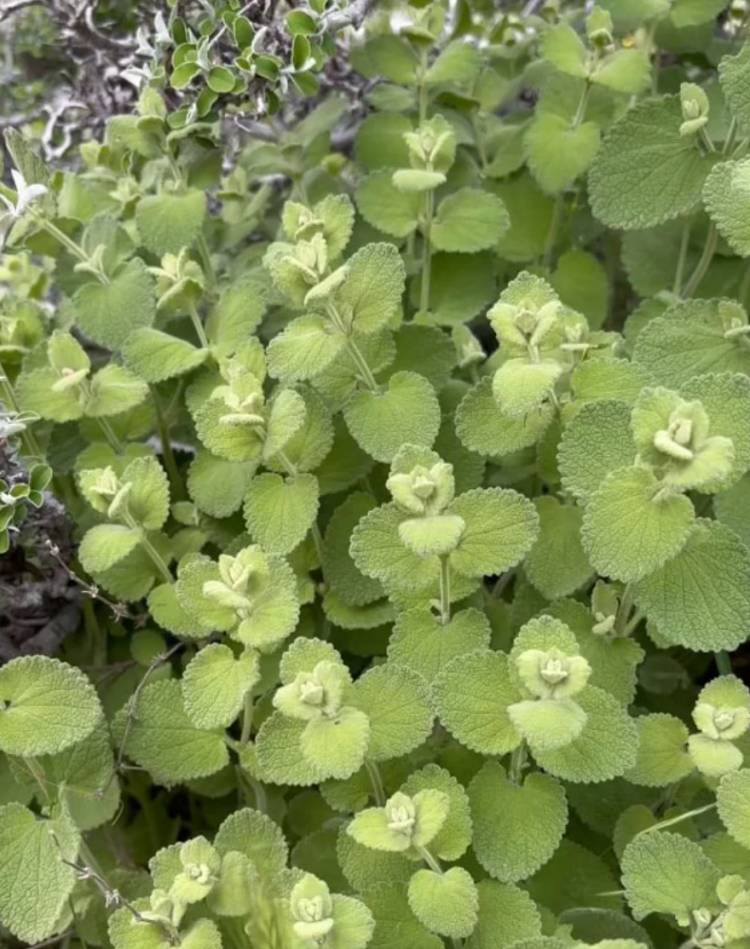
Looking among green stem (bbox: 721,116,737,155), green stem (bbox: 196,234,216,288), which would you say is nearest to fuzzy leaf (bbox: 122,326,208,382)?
green stem (bbox: 196,234,216,288)

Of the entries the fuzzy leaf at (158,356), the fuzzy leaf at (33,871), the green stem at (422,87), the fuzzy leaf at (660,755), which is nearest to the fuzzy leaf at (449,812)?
the fuzzy leaf at (660,755)

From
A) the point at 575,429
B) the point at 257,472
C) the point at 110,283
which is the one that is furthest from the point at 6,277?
the point at 575,429

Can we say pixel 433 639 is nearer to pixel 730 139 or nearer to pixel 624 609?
A: pixel 624 609

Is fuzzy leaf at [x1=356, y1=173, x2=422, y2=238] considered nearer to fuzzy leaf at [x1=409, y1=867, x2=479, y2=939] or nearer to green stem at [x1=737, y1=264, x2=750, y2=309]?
green stem at [x1=737, y1=264, x2=750, y2=309]

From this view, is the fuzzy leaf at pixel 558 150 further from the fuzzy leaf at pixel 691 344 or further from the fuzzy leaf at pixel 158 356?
the fuzzy leaf at pixel 158 356

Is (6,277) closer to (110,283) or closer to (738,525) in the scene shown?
(110,283)

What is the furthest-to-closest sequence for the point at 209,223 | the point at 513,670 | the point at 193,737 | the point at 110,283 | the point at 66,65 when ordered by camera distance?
1. the point at 66,65
2. the point at 209,223
3. the point at 110,283
4. the point at 193,737
5. the point at 513,670
